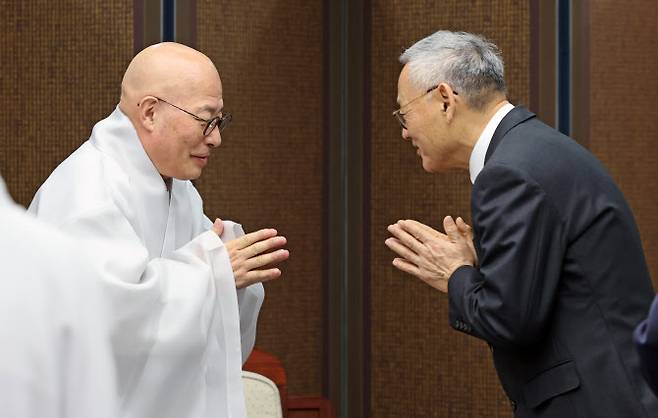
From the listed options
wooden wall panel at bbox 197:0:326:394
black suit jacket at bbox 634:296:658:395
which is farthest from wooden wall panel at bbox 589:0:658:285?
black suit jacket at bbox 634:296:658:395

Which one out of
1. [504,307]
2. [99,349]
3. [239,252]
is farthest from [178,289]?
[99,349]

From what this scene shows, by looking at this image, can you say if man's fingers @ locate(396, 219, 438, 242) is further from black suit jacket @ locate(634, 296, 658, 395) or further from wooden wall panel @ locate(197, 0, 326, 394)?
wooden wall panel @ locate(197, 0, 326, 394)

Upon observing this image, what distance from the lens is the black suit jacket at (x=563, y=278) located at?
8.14ft

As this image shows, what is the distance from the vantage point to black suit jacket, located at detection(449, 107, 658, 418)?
97.7 inches

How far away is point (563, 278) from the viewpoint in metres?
2.54

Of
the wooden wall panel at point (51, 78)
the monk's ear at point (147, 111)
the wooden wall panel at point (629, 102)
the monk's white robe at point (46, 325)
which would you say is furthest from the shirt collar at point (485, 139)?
the wooden wall panel at point (51, 78)

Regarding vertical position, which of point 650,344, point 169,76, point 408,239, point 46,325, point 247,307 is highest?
point 169,76

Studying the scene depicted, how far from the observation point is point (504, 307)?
2.48 meters

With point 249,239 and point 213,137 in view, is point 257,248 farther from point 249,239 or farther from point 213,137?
point 213,137

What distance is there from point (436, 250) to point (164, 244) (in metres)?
0.68

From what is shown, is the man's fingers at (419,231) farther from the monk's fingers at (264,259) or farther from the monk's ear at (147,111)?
the monk's ear at (147,111)

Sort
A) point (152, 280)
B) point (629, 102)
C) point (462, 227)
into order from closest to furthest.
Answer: point (152, 280) → point (462, 227) → point (629, 102)

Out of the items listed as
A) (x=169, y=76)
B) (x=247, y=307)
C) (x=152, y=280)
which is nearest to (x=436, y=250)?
(x=247, y=307)

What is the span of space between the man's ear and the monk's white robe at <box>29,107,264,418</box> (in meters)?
0.60
